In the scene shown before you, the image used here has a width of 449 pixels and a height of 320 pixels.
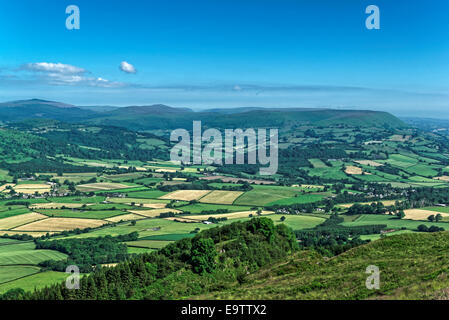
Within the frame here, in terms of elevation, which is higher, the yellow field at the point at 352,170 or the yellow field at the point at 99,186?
the yellow field at the point at 352,170

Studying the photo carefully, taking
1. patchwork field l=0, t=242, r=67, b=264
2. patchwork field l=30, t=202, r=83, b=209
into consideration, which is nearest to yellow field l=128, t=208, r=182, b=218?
patchwork field l=30, t=202, r=83, b=209

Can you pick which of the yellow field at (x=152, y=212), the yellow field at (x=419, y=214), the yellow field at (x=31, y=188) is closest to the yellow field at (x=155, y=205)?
the yellow field at (x=152, y=212)

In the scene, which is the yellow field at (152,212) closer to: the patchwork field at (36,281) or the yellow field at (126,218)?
the yellow field at (126,218)

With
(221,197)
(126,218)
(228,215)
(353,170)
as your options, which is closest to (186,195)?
(221,197)

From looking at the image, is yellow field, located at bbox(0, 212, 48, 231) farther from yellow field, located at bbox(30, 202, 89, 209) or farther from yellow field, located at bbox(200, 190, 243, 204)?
yellow field, located at bbox(200, 190, 243, 204)

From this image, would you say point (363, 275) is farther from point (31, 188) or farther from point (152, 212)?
point (31, 188)

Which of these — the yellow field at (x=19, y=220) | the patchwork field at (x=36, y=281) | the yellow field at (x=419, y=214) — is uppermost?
the patchwork field at (x=36, y=281)
